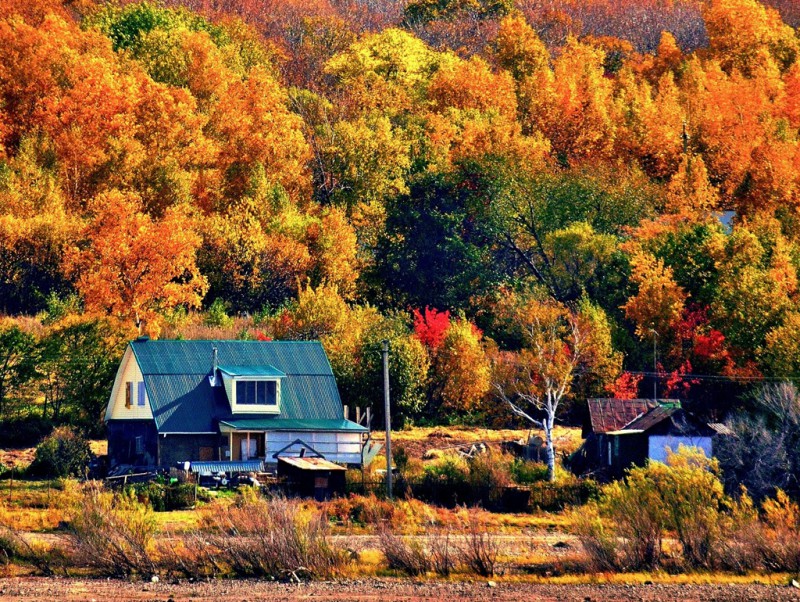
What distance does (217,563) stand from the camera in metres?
50.9

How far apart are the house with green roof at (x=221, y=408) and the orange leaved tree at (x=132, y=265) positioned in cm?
1548

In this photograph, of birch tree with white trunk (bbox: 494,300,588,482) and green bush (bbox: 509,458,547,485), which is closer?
green bush (bbox: 509,458,547,485)

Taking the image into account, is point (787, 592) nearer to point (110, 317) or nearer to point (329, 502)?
point (329, 502)

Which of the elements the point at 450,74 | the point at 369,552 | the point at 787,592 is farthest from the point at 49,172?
the point at 787,592

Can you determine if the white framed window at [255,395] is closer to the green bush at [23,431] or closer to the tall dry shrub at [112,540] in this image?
the green bush at [23,431]

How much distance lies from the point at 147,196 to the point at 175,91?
364 inches

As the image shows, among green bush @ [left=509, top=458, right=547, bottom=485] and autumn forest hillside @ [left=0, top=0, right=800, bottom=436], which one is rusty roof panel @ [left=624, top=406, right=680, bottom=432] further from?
autumn forest hillside @ [left=0, top=0, right=800, bottom=436]

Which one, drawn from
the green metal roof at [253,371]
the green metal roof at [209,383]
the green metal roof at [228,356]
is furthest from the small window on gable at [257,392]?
the green metal roof at [228,356]

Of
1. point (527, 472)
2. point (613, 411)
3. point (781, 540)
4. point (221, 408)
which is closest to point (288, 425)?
point (221, 408)

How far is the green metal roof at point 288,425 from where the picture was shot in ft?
226

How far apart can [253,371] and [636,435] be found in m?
16.0

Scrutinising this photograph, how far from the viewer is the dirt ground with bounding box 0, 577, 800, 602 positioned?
47209mm

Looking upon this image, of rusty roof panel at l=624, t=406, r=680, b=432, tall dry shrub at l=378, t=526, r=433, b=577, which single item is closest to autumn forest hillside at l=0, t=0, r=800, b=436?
rusty roof panel at l=624, t=406, r=680, b=432

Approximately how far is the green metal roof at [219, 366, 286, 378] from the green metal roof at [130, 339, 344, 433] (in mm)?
84
